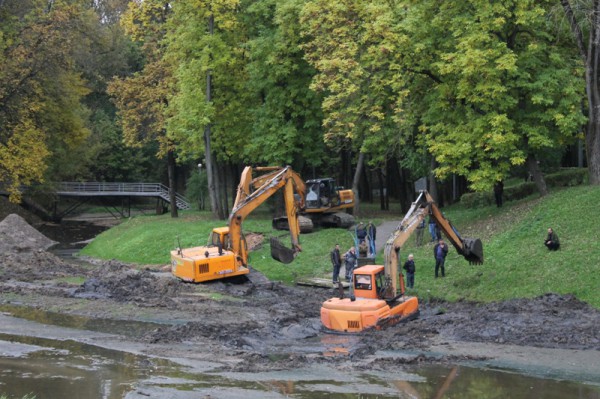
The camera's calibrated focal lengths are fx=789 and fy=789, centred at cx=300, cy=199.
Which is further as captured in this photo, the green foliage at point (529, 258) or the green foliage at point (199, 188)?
the green foliage at point (199, 188)

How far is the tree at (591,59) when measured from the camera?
32781mm

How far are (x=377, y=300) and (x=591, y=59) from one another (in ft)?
57.1

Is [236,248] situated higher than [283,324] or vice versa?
[236,248]

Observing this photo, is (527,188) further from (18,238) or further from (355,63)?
(18,238)

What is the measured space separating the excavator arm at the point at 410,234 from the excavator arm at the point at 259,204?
21.2 ft

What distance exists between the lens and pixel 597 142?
35656 millimetres

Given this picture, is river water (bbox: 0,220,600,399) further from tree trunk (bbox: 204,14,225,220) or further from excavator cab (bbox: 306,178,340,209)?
tree trunk (bbox: 204,14,225,220)

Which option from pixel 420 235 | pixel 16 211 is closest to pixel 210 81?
pixel 420 235

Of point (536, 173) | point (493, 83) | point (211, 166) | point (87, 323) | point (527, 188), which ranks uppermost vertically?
point (493, 83)

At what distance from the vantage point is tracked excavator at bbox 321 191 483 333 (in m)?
23.0

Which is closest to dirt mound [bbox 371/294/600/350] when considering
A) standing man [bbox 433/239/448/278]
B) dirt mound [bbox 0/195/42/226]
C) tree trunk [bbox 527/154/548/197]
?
standing man [bbox 433/239/448/278]

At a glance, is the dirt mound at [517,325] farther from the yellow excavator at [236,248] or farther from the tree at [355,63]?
the tree at [355,63]

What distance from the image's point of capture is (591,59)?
113 ft

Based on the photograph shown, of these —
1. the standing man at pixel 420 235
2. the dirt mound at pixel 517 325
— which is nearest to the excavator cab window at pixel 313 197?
the standing man at pixel 420 235
